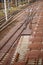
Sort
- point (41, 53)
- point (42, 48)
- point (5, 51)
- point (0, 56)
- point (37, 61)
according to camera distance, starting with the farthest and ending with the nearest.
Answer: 1. point (5, 51)
2. point (0, 56)
3. point (42, 48)
4. point (41, 53)
5. point (37, 61)

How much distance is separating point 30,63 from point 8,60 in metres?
0.64

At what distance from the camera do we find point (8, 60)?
4.09 metres

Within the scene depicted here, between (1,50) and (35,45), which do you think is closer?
(35,45)

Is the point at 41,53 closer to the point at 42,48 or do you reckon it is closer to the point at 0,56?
the point at 42,48

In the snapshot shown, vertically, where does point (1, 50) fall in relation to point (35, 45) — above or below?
below

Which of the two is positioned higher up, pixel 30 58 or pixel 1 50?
pixel 30 58

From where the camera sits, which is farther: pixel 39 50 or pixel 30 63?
pixel 39 50

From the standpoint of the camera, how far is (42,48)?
4.28m

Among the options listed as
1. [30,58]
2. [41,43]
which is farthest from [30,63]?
[41,43]

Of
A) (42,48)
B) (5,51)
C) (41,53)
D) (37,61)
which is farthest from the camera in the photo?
(5,51)

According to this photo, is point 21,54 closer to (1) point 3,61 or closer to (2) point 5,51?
(1) point 3,61

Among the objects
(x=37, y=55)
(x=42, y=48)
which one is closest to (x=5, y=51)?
(x=42, y=48)

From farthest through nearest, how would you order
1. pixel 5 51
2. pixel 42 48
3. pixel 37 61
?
pixel 5 51 < pixel 42 48 < pixel 37 61

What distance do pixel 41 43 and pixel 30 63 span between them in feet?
3.68
